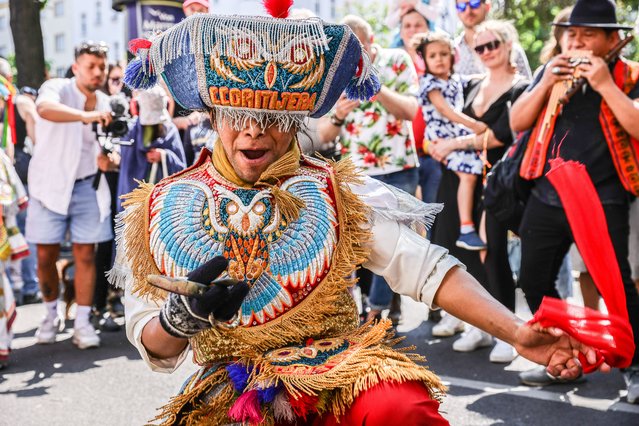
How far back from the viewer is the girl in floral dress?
5.59 metres

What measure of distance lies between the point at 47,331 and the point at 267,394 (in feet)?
14.1

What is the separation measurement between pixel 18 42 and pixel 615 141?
9.95m

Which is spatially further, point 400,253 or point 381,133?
point 381,133

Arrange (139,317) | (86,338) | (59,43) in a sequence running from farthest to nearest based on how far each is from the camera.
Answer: (59,43) < (86,338) < (139,317)

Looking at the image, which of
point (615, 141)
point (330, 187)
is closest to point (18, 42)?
point (615, 141)

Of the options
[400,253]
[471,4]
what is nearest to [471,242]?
[471,4]

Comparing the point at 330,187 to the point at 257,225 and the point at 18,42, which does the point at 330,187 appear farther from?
the point at 18,42

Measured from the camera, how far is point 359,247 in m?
2.50

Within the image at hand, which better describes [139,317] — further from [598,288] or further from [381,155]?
[381,155]

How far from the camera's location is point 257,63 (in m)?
2.36

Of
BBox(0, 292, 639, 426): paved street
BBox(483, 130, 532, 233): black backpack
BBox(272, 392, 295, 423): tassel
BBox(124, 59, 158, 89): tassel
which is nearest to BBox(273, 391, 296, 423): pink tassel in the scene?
BBox(272, 392, 295, 423): tassel

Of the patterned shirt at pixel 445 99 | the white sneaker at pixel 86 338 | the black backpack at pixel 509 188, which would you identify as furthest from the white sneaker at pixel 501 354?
the white sneaker at pixel 86 338

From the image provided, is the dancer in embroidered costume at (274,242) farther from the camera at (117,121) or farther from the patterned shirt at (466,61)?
the patterned shirt at (466,61)

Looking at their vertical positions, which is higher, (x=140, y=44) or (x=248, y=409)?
(x=140, y=44)
